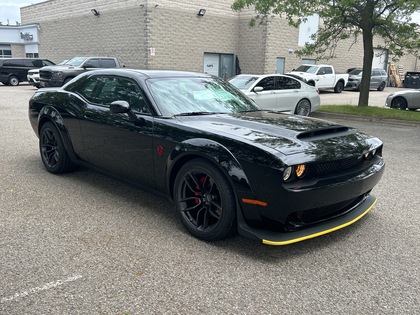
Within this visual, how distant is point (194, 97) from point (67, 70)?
1564 cm

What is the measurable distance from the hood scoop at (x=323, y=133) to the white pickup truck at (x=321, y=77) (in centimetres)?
1955

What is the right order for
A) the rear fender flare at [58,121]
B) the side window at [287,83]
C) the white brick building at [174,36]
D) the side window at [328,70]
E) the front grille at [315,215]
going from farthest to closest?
the side window at [328,70], the white brick building at [174,36], the side window at [287,83], the rear fender flare at [58,121], the front grille at [315,215]

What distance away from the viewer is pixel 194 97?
14.4 ft

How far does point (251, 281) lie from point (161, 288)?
0.66 meters

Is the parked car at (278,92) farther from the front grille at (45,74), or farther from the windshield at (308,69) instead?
the windshield at (308,69)

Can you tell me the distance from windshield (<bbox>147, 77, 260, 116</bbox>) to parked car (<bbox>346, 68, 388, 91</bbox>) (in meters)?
23.3

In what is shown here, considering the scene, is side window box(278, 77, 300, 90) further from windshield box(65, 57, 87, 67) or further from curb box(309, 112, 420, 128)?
windshield box(65, 57, 87, 67)

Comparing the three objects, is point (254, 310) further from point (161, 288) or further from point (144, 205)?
point (144, 205)

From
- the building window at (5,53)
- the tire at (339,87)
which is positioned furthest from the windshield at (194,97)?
the building window at (5,53)

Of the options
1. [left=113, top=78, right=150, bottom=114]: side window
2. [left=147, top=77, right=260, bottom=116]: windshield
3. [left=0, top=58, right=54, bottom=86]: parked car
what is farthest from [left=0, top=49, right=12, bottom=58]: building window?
[left=147, top=77, right=260, bottom=116]: windshield

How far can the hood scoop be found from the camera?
141 inches

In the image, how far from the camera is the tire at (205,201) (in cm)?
333

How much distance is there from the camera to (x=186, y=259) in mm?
3244

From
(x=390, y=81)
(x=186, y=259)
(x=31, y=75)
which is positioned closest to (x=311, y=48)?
(x=186, y=259)
